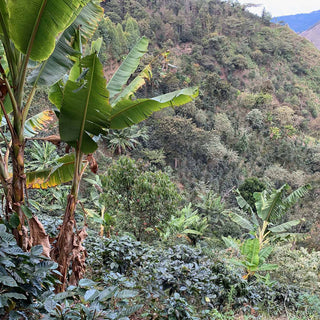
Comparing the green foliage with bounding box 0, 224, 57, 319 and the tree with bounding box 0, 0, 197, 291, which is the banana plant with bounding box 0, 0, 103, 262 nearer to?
the tree with bounding box 0, 0, 197, 291

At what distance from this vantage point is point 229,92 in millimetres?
26922

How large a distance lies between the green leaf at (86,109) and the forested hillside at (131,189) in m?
0.01

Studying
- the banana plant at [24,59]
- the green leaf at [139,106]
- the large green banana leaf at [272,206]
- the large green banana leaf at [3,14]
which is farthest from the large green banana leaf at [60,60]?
the large green banana leaf at [272,206]

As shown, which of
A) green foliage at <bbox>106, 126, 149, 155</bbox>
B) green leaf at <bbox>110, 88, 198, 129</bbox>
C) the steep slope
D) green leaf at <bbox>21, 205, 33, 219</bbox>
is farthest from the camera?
the steep slope

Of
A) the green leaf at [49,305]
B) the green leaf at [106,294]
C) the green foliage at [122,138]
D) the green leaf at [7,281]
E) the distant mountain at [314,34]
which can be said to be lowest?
A: the green foliage at [122,138]

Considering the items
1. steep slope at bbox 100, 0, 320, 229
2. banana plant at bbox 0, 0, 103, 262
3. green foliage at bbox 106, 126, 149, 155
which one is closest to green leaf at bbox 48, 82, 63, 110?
banana plant at bbox 0, 0, 103, 262

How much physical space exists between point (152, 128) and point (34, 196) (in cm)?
1141

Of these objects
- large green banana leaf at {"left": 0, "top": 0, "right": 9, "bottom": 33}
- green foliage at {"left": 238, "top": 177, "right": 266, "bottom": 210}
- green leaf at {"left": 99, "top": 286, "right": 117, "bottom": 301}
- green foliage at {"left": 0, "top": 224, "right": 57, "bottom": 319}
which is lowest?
green foliage at {"left": 238, "top": 177, "right": 266, "bottom": 210}

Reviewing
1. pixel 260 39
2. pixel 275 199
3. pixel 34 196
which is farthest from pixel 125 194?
pixel 260 39

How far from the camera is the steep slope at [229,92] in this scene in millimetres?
20094

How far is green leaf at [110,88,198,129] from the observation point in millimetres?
2412

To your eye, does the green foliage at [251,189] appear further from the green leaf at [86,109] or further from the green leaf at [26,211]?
the green leaf at [26,211]

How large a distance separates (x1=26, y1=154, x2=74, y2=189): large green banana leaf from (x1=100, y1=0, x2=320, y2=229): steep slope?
42.6 ft

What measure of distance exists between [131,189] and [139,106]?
3792mm
